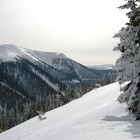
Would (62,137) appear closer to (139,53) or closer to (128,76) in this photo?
(128,76)

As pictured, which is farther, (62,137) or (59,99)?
(59,99)

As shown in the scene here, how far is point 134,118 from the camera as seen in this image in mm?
20984

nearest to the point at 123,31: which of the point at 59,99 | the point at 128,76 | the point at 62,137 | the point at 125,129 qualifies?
the point at 128,76

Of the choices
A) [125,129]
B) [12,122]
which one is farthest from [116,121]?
[12,122]

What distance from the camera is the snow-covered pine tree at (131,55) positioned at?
19781 mm

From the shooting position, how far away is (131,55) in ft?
66.1

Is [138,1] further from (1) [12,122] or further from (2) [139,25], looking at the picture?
(1) [12,122]

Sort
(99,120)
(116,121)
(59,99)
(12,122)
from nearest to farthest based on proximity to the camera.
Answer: (116,121) → (99,120) → (59,99) → (12,122)

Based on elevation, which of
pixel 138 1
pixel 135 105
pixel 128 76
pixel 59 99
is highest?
pixel 138 1

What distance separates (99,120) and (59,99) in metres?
100

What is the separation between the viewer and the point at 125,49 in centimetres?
2019

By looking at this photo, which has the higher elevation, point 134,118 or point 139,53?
point 139,53

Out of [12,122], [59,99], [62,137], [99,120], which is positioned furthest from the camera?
[12,122]

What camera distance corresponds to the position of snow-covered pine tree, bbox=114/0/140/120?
19.8 metres
